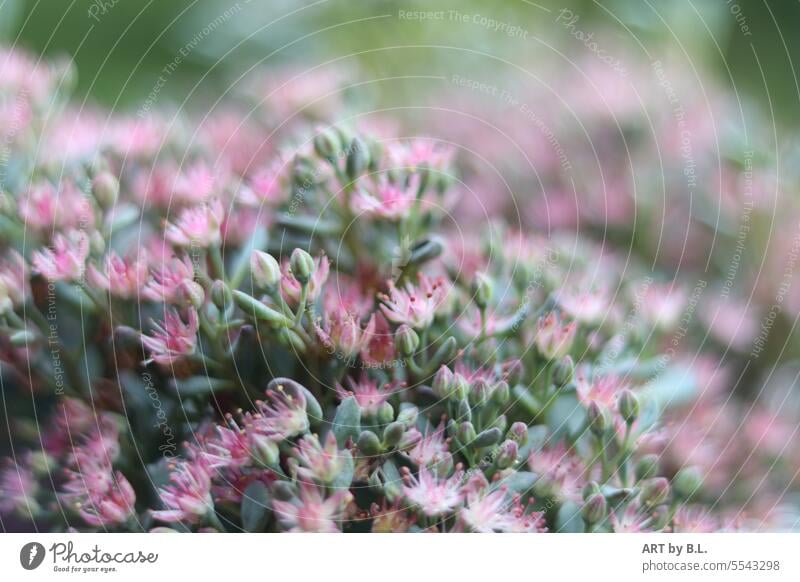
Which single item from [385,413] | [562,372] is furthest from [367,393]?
[562,372]

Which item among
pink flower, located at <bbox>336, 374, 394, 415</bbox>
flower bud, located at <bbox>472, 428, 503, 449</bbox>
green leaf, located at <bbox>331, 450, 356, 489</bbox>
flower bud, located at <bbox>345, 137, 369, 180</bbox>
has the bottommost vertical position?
green leaf, located at <bbox>331, 450, 356, 489</bbox>

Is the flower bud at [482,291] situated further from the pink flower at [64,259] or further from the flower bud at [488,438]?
the pink flower at [64,259]

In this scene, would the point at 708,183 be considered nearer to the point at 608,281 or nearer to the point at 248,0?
the point at 608,281

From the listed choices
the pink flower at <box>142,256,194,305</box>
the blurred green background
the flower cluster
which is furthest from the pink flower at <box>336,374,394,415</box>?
the blurred green background

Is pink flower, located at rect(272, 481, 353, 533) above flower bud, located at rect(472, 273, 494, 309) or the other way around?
the other way around

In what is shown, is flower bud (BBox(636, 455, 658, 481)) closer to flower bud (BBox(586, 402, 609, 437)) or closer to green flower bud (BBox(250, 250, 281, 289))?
flower bud (BBox(586, 402, 609, 437))

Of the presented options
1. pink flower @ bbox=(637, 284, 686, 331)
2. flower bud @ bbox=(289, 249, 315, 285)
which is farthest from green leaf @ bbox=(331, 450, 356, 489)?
pink flower @ bbox=(637, 284, 686, 331)

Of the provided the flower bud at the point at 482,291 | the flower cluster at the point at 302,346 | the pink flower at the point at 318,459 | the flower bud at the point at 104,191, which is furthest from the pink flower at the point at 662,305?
the flower bud at the point at 104,191
